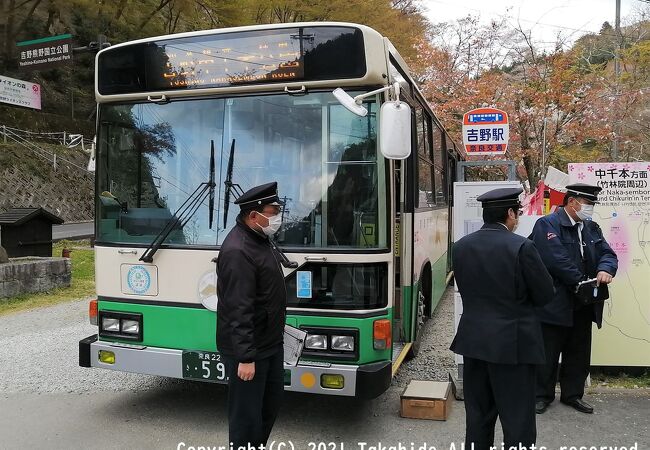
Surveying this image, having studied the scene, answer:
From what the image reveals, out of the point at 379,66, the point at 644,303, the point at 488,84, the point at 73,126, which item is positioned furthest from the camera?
the point at 73,126

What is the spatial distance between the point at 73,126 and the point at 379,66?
3075cm

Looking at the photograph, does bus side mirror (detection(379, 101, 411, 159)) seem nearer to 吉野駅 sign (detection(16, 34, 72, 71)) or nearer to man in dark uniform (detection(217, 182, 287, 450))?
man in dark uniform (detection(217, 182, 287, 450))

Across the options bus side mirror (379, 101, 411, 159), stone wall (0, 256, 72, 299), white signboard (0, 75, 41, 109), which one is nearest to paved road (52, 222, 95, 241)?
white signboard (0, 75, 41, 109)

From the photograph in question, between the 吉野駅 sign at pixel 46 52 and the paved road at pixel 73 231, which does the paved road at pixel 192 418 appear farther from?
the paved road at pixel 73 231

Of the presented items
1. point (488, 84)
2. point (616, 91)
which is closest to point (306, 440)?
point (488, 84)

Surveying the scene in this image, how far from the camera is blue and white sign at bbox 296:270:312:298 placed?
4094 mm

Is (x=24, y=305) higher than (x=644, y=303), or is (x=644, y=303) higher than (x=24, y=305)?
(x=644, y=303)

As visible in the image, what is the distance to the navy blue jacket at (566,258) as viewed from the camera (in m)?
4.44

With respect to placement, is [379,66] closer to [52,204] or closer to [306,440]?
[306,440]

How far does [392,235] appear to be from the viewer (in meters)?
4.16

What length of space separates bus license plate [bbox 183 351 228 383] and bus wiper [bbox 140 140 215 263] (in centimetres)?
83

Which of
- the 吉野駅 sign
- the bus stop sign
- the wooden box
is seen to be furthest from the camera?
the 吉野駅 sign

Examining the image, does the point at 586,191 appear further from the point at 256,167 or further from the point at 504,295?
the point at 256,167

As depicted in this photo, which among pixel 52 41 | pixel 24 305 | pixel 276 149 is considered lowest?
pixel 24 305
